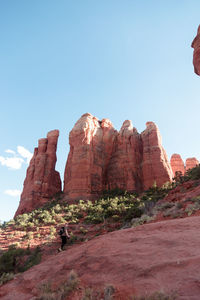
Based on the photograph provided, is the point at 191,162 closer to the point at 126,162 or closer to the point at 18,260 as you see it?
the point at 126,162

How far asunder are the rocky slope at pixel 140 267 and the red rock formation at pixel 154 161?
27759mm

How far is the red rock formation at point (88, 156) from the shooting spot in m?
33.3

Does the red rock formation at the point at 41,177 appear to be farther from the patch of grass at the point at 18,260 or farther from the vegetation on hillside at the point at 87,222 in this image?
the patch of grass at the point at 18,260

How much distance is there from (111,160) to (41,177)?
46.3ft

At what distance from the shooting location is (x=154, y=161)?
34.7 metres

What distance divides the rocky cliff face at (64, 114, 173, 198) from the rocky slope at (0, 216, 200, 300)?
87.3ft

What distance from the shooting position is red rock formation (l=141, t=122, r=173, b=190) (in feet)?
109

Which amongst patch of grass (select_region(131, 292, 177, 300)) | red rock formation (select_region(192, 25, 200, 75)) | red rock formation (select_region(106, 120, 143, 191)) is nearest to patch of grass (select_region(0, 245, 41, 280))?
patch of grass (select_region(131, 292, 177, 300))

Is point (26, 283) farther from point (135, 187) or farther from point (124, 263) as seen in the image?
point (135, 187)

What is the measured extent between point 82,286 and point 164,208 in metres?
9.87

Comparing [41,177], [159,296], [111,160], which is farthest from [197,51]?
[41,177]

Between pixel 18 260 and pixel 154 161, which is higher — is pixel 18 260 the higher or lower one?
the lower one

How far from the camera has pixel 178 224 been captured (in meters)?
6.34

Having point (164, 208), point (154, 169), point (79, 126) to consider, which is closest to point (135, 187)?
point (154, 169)
